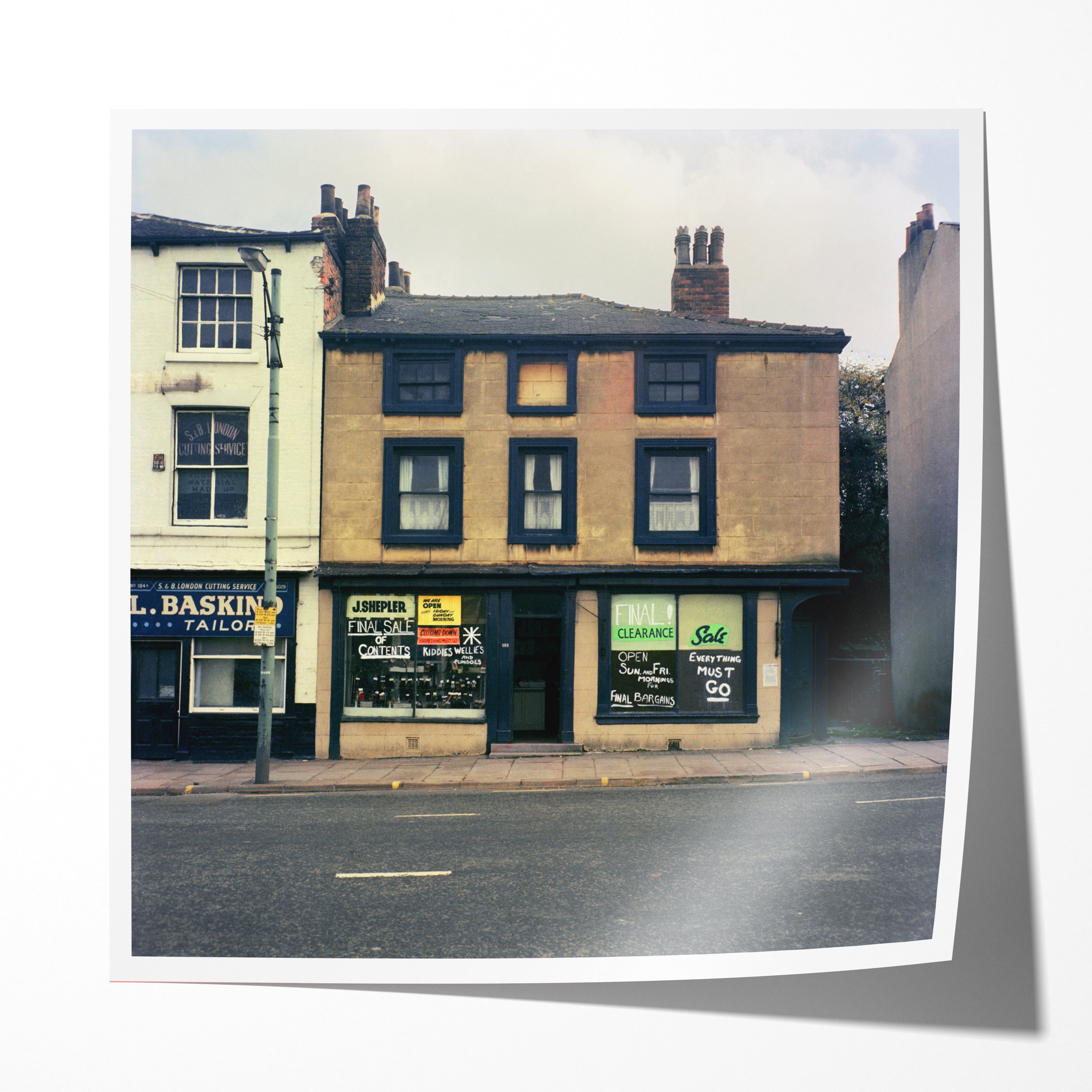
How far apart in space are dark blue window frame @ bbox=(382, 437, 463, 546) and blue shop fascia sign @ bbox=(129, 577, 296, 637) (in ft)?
5.34

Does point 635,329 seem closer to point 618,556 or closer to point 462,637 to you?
point 618,556

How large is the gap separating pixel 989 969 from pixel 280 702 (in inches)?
327

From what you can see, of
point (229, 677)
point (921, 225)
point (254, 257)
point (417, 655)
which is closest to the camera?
point (921, 225)

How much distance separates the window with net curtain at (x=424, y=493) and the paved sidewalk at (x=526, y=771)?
345cm

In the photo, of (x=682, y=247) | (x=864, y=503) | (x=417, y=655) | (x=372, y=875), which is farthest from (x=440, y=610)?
(x=682, y=247)

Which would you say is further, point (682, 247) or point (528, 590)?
point (528, 590)

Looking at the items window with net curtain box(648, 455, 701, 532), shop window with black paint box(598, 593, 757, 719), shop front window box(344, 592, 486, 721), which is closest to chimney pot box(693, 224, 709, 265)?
window with net curtain box(648, 455, 701, 532)

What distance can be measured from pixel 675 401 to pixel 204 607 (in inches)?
260

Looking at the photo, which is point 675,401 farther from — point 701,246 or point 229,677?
point 229,677

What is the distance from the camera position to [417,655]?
11.1 meters

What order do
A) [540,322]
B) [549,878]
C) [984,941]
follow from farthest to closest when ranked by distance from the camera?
[540,322]
[549,878]
[984,941]

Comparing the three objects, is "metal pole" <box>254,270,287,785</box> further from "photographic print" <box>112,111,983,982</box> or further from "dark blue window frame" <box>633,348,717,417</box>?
"dark blue window frame" <box>633,348,717,417</box>

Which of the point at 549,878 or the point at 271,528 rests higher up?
the point at 271,528

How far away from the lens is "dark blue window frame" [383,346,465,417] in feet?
32.4
